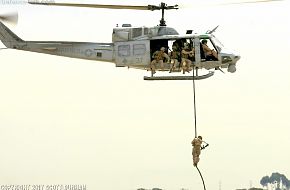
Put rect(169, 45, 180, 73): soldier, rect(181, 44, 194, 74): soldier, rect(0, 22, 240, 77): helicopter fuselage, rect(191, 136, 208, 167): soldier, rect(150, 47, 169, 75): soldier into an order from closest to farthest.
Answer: rect(191, 136, 208, 167): soldier → rect(181, 44, 194, 74): soldier → rect(169, 45, 180, 73): soldier → rect(150, 47, 169, 75): soldier → rect(0, 22, 240, 77): helicopter fuselage

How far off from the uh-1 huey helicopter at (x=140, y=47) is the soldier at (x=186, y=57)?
0.14 meters

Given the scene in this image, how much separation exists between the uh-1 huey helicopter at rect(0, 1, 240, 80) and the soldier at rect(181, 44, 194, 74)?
14cm

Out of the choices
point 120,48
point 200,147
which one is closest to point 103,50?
point 120,48

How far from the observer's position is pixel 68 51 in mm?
37906

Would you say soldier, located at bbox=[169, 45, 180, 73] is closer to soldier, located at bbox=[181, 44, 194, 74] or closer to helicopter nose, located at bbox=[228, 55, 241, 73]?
soldier, located at bbox=[181, 44, 194, 74]

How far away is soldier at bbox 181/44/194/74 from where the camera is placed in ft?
118

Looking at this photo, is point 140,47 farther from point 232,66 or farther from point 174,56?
point 232,66

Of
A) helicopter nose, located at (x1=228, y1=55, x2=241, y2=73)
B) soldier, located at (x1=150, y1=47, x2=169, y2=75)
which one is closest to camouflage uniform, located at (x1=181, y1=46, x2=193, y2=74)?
soldier, located at (x1=150, y1=47, x2=169, y2=75)

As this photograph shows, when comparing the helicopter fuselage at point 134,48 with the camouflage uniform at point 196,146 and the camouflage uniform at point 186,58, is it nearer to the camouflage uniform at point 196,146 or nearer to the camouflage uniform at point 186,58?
the camouflage uniform at point 186,58

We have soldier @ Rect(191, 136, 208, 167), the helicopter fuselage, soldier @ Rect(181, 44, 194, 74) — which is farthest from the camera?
the helicopter fuselage

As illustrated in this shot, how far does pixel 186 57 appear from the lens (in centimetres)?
3641

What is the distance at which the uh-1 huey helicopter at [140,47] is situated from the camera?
3672cm

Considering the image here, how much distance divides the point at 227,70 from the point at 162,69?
324 centimetres

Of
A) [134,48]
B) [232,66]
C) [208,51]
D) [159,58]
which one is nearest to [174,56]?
[159,58]
